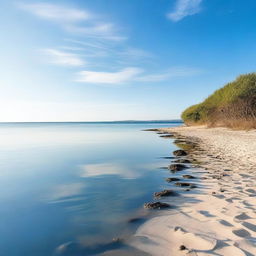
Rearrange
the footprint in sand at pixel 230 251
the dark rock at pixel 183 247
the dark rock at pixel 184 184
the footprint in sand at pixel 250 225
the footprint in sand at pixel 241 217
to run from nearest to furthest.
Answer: the footprint in sand at pixel 230 251, the dark rock at pixel 183 247, the footprint in sand at pixel 250 225, the footprint in sand at pixel 241 217, the dark rock at pixel 184 184

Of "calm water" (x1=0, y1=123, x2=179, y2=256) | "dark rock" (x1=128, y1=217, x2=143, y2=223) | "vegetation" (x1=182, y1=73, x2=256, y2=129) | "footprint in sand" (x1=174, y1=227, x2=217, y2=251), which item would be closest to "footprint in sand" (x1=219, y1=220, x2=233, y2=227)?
"footprint in sand" (x1=174, y1=227, x2=217, y2=251)

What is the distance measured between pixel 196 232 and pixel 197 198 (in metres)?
2.06

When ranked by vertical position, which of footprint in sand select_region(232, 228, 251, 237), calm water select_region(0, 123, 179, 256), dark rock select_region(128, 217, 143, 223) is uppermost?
footprint in sand select_region(232, 228, 251, 237)

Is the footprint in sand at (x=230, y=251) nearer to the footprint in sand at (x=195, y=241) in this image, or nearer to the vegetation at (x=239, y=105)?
the footprint in sand at (x=195, y=241)

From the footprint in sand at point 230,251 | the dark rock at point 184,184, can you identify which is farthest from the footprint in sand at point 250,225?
the dark rock at point 184,184

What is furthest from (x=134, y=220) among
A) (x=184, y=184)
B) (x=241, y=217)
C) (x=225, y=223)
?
(x=184, y=184)

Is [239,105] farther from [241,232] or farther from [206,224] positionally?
[241,232]

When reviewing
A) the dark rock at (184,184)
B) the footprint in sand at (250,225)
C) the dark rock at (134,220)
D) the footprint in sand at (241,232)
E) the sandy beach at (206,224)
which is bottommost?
the dark rock at (134,220)

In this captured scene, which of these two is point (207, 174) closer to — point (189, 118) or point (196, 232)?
A: point (196, 232)

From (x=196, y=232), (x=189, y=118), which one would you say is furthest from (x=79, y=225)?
(x=189, y=118)

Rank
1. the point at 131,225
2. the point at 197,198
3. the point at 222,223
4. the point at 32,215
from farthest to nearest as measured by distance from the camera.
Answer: the point at 197,198, the point at 32,215, the point at 131,225, the point at 222,223

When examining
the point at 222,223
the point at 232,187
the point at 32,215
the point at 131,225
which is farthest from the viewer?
the point at 232,187

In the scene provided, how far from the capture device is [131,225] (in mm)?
4742

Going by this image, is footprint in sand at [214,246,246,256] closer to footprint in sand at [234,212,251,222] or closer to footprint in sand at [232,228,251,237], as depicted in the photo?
footprint in sand at [232,228,251,237]
